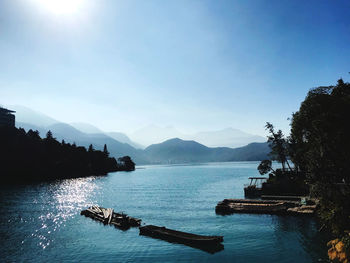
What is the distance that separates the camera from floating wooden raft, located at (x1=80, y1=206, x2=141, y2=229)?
1596 inches

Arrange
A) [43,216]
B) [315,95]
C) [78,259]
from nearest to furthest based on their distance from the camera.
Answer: [78,259] < [43,216] < [315,95]

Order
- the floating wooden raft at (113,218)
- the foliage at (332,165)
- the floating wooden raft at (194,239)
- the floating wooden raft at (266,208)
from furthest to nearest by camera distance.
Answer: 1. the floating wooden raft at (266,208)
2. the floating wooden raft at (113,218)
3. the floating wooden raft at (194,239)
4. the foliage at (332,165)

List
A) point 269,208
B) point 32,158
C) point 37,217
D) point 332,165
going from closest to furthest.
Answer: point 332,165 < point 37,217 < point 269,208 < point 32,158

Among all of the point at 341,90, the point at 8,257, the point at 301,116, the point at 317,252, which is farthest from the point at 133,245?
the point at 341,90

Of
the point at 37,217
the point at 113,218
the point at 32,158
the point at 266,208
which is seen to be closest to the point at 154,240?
the point at 113,218

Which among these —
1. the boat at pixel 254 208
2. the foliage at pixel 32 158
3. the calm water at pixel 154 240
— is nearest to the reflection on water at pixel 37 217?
the calm water at pixel 154 240

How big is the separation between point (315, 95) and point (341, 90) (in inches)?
213

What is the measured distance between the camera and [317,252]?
2747 cm

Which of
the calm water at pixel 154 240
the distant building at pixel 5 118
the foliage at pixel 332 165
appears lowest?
the calm water at pixel 154 240

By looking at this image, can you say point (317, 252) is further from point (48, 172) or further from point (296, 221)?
point (48, 172)

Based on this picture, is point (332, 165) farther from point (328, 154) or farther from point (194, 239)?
point (194, 239)

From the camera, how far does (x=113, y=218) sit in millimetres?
44344

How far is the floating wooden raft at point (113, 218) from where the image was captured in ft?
133

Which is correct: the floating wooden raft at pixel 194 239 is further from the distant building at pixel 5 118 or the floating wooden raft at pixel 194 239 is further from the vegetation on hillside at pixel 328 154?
the distant building at pixel 5 118
